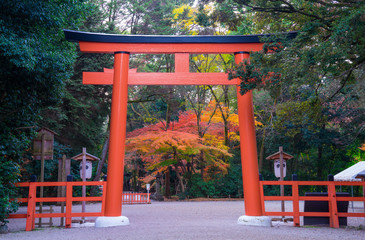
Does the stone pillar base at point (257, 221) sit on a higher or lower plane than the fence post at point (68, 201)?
lower

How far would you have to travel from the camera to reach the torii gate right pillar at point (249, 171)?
8.03 meters

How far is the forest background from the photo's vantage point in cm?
698

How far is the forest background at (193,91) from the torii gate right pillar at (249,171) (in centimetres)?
73

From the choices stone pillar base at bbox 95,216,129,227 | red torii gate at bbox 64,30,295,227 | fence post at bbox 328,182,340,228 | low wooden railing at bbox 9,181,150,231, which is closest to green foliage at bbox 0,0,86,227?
low wooden railing at bbox 9,181,150,231

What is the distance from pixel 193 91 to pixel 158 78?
13.7 metres

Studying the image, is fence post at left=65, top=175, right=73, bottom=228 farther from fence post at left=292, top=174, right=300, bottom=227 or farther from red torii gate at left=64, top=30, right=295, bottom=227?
fence post at left=292, top=174, right=300, bottom=227

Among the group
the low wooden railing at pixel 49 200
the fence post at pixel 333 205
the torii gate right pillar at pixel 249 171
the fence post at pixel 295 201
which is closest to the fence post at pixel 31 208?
the low wooden railing at pixel 49 200

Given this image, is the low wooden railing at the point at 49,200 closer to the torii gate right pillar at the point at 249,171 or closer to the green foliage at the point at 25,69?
the green foliage at the point at 25,69

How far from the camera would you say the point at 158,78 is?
8.71 meters

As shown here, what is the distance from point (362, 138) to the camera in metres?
21.3

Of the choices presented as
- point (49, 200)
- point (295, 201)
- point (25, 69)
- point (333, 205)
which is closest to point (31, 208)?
point (49, 200)

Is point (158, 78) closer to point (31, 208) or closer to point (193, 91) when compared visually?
point (31, 208)

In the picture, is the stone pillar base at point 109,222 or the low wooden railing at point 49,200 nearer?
the low wooden railing at point 49,200

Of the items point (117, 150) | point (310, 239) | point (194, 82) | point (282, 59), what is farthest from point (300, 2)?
point (117, 150)
